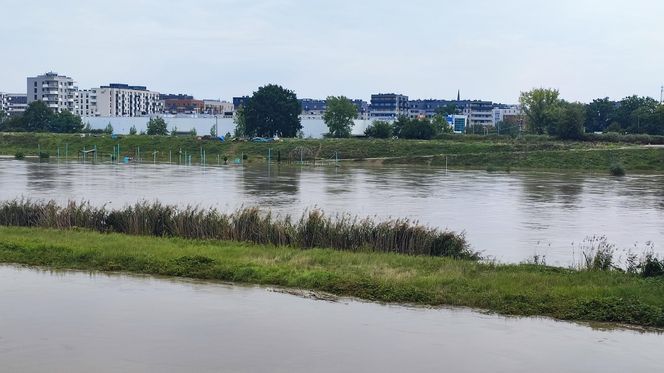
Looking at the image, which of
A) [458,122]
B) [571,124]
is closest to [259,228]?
[571,124]

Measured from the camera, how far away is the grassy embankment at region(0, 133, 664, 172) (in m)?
79.6

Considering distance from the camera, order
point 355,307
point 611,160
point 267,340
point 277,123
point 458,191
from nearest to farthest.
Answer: point 267,340
point 355,307
point 458,191
point 611,160
point 277,123

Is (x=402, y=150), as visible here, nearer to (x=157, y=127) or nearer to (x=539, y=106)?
(x=539, y=106)

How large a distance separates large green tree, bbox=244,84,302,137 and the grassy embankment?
35.5ft

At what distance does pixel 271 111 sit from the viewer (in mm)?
110250

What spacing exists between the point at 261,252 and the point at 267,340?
5797mm

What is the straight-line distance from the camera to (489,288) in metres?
14.5

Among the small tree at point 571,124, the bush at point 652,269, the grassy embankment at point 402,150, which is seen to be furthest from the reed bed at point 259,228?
the small tree at point 571,124

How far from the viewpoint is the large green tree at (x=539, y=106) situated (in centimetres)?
11850

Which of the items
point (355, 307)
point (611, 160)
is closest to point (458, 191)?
point (355, 307)

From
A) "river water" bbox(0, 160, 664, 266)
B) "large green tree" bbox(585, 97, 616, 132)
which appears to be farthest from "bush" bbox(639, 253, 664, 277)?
"large green tree" bbox(585, 97, 616, 132)

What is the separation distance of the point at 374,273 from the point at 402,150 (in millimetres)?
74564

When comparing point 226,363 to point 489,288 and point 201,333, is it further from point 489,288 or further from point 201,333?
point 489,288

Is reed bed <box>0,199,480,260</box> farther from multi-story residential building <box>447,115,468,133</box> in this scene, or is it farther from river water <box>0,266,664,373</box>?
multi-story residential building <box>447,115,468,133</box>
